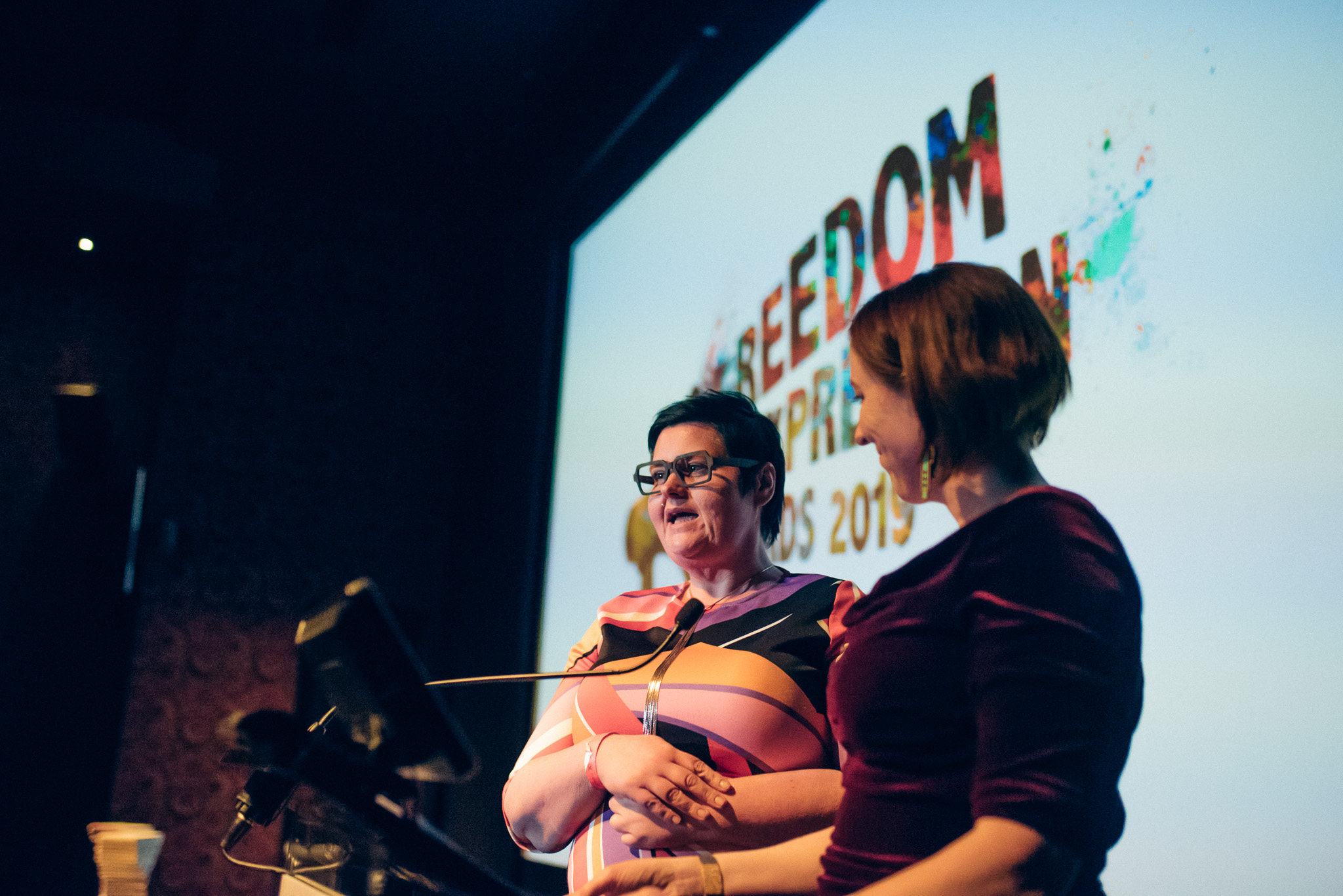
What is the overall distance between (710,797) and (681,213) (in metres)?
2.21

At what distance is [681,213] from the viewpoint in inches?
118

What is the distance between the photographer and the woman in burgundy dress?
2.23 feet

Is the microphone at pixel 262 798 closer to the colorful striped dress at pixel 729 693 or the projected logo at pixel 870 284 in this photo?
the colorful striped dress at pixel 729 693

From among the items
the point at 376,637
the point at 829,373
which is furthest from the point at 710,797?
the point at 829,373

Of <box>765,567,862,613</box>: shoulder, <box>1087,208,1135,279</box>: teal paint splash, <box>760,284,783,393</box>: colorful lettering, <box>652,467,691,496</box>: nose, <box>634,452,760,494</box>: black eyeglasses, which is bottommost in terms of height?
<box>765,567,862,613</box>: shoulder

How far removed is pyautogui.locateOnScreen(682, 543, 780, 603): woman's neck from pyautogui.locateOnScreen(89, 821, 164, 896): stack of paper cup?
73 cm

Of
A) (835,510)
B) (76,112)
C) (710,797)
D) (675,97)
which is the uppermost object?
(76,112)

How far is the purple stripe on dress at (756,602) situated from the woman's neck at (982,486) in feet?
1.51

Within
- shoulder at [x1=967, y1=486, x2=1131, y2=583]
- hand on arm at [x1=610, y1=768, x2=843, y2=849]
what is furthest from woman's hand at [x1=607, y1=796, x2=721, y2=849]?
shoulder at [x1=967, y1=486, x2=1131, y2=583]

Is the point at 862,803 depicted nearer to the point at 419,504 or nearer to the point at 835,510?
the point at 835,510

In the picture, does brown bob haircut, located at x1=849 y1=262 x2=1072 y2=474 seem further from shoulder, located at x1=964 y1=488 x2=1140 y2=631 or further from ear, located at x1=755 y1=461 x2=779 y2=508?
ear, located at x1=755 y1=461 x2=779 y2=508

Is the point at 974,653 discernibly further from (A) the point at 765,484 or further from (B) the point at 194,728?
(B) the point at 194,728

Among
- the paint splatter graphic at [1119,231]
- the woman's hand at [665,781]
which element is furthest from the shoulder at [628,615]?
the paint splatter graphic at [1119,231]

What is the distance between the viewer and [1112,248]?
1380 mm
